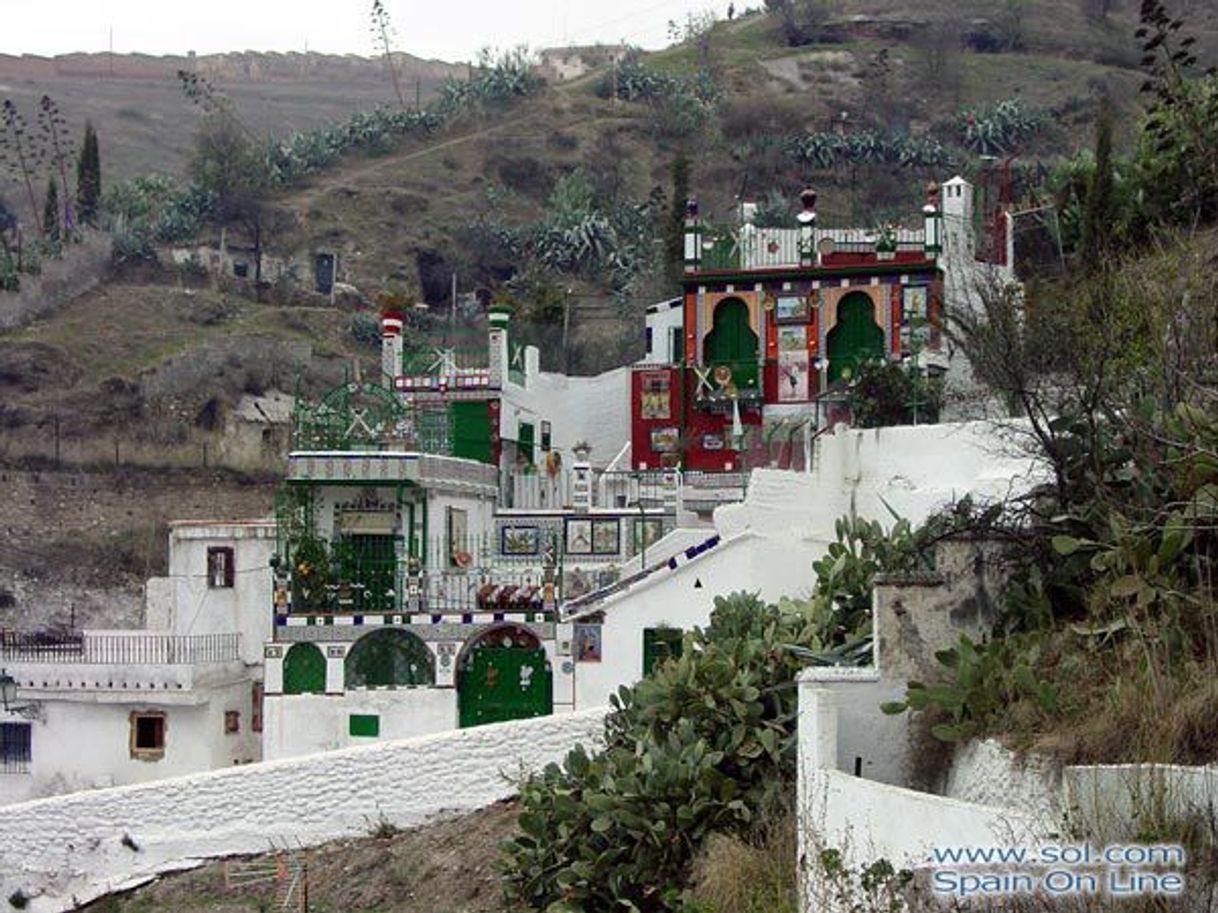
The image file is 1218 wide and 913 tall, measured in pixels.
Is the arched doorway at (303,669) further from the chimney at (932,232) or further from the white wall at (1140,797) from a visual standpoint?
the white wall at (1140,797)

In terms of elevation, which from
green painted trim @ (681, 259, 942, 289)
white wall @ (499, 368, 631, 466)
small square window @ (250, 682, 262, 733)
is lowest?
small square window @ (250, 682, 262, 733)

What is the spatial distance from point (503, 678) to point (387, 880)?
6323 mm

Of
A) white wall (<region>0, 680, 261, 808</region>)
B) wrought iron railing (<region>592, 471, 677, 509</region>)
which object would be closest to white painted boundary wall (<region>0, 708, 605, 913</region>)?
white wall (<region>0, 680, 261, 808</region>)

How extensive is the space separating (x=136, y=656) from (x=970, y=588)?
665 inches

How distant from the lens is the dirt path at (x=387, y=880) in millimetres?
20266

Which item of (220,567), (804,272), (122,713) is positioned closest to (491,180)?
(804,272)

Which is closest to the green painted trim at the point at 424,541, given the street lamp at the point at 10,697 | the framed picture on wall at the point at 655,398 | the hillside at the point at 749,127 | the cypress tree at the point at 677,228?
the street lamp at the point at 10,697

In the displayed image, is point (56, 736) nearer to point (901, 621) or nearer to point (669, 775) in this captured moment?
point (669, 775)

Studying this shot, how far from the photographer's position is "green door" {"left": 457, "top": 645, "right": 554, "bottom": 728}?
27.1 m

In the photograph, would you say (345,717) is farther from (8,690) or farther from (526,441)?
(526,441)

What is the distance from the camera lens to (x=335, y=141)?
280ft

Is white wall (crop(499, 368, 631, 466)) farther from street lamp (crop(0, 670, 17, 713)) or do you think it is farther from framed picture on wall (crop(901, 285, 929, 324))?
street lamp (crop(0, 670, 17, 713))

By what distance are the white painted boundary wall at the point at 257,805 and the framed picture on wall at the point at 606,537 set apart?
7897mm

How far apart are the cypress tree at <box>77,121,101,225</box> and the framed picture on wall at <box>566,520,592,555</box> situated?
4655 centimetres
